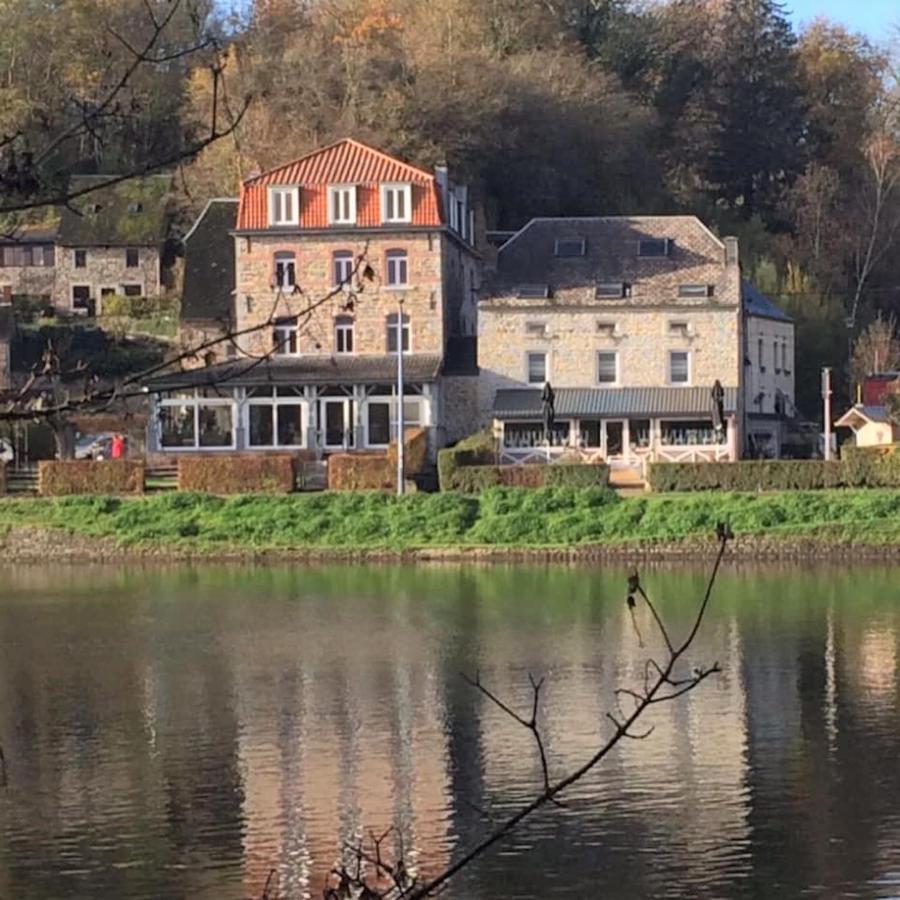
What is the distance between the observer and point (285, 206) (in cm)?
5716

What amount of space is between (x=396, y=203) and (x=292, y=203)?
284 cm

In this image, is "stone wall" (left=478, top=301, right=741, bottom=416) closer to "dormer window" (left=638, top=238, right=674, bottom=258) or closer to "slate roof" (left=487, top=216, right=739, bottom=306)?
"slate roof" (left=487, top=216, right=739, bottom=306)

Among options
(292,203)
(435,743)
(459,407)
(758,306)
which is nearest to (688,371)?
(758,306)

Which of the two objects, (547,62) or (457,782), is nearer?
(457,782)

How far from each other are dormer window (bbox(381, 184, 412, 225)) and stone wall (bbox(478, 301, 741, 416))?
11.1 ft

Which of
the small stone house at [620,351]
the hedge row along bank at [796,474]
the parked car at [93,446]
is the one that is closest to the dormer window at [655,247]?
the small stone house at [620,351]

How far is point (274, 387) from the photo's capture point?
5581 cm

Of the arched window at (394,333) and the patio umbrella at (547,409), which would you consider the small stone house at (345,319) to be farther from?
the patio umbrella at (547,409)

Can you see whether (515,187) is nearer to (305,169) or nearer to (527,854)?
(305,169)

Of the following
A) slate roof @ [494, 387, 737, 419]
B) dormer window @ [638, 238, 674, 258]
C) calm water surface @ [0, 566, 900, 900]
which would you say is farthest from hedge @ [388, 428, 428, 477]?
calm water surface @ [0, 566, 900, 900]

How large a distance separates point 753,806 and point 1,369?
45.4 m

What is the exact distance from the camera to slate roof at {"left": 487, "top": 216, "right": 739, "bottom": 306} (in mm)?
56156

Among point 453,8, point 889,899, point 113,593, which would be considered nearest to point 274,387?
point 113,593

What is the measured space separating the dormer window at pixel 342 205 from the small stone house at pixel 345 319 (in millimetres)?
38
